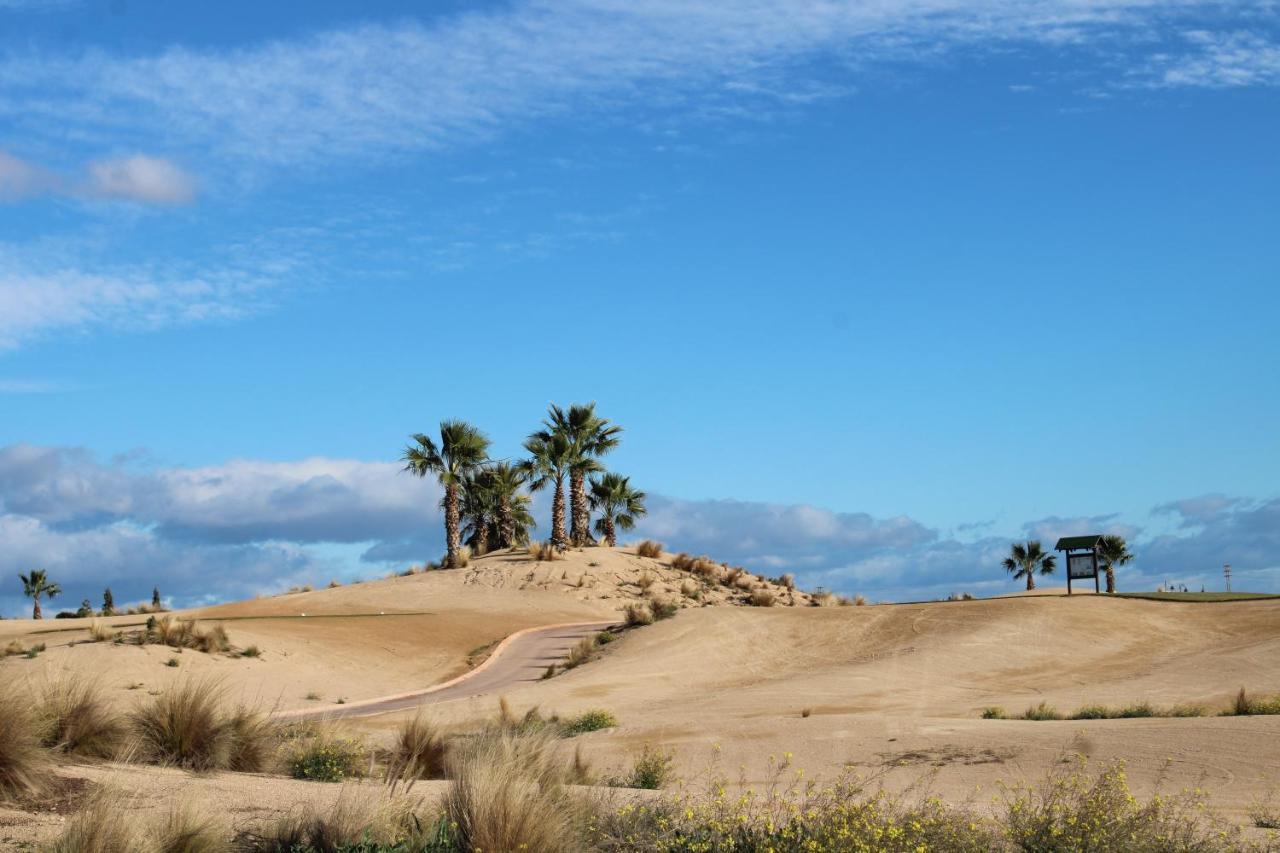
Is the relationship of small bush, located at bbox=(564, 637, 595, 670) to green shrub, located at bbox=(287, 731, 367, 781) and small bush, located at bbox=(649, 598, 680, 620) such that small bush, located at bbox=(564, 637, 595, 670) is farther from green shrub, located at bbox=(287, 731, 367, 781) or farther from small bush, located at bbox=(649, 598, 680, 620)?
green shrub, located at bbox=(287, 731, 367, 781)

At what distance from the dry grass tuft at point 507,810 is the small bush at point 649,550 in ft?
163

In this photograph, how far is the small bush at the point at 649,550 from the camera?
199 ft

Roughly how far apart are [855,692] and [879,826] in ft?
53.3

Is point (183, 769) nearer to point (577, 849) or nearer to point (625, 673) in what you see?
point (577, 849)

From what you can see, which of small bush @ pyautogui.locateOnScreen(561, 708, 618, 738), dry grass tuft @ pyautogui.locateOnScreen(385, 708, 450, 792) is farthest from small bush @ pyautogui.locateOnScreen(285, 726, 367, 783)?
small bush @ pyautogui.locateOnScreen(561, 708, 618, 738)

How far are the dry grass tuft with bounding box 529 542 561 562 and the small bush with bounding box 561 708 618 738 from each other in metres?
34.5

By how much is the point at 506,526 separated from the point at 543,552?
752cm

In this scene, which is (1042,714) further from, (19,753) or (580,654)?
(19,753)

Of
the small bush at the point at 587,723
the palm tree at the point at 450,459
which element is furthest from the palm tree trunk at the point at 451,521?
the small bush at the point at 587,723

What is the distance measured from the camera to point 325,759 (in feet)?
44.4

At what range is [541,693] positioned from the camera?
28094mm

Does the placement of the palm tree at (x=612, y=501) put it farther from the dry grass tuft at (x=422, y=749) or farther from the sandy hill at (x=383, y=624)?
the dry grass tuft at (x=422, y=749)

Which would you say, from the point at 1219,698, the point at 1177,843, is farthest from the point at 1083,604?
the point at 1177,843

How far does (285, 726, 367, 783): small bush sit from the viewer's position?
1333 centimetres
